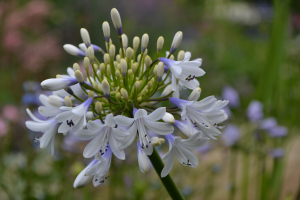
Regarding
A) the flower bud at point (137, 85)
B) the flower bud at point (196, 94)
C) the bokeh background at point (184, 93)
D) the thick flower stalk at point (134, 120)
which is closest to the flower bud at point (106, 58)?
the thick flower stalk at point (134, 120)

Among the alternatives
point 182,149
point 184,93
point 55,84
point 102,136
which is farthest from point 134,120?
point 184,93

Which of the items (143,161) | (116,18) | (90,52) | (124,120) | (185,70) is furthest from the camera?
(116,18)

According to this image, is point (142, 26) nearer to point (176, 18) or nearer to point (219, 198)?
point (176, 18)

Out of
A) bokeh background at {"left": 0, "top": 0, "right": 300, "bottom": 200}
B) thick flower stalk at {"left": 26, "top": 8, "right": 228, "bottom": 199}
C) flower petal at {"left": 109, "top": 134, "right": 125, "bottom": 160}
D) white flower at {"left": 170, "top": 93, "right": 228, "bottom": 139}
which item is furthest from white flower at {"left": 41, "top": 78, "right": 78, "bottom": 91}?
bokeh background at {"left": 0, "top": 0, "right": 300, "bottom": 200}

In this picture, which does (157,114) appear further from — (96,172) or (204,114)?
(96,172)

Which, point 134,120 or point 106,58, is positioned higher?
point 106,58

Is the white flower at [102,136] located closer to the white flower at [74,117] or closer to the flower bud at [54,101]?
the white flower at [74,117]

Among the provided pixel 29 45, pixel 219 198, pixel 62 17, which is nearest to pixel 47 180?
pixel 219 198
